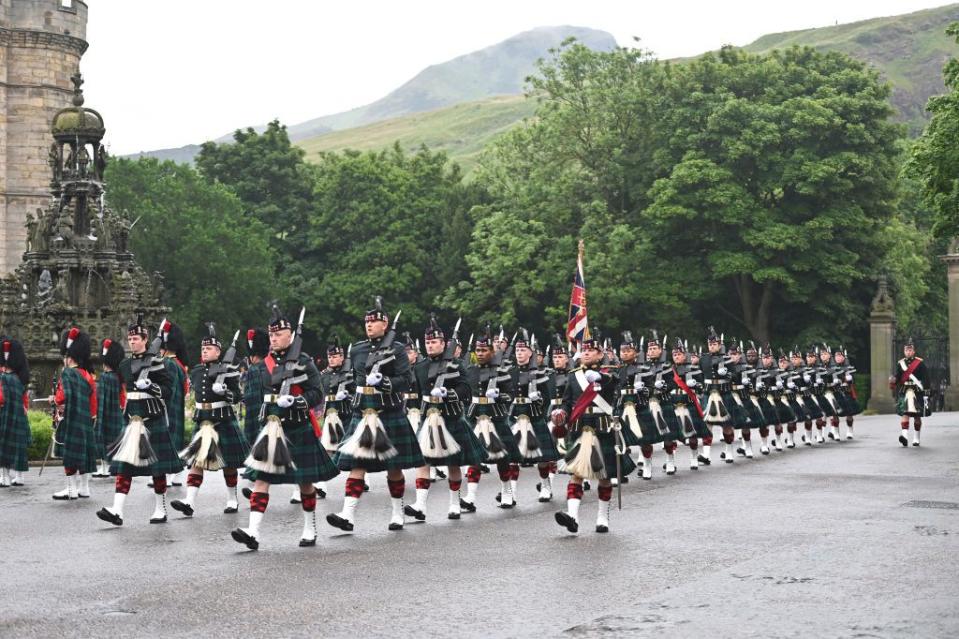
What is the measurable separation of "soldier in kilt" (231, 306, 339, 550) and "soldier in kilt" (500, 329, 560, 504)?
384 centimetres

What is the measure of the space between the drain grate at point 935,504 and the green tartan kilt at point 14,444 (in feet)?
38.7

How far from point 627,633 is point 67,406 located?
1116 cm

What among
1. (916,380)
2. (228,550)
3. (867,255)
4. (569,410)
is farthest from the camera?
(867,255)

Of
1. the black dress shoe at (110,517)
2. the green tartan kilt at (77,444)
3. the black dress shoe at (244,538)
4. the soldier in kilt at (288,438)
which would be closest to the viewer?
the black dress shoe at (244,538)

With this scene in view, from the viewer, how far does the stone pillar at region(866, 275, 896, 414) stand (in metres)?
45.6

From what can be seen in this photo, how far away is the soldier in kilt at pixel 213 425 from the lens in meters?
14.9

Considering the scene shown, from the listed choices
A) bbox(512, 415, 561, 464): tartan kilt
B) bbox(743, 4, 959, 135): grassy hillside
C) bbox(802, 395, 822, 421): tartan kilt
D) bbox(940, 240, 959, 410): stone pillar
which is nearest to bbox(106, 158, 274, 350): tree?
bbox(940, 240, 959, 410): stone pillar

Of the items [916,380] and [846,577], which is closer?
[846,577]

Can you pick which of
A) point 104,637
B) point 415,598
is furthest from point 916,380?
point 104,637

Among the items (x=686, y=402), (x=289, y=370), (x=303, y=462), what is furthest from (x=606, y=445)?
(x=686, y=402)

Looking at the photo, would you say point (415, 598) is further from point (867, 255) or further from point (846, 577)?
point (867, 255)

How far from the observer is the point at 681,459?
962 inches

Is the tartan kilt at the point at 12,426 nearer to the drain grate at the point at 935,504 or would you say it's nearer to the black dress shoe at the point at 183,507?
the black dress shoe at the point at 183,507

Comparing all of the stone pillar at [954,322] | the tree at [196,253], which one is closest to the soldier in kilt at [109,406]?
the stone pillar at [954,322]
